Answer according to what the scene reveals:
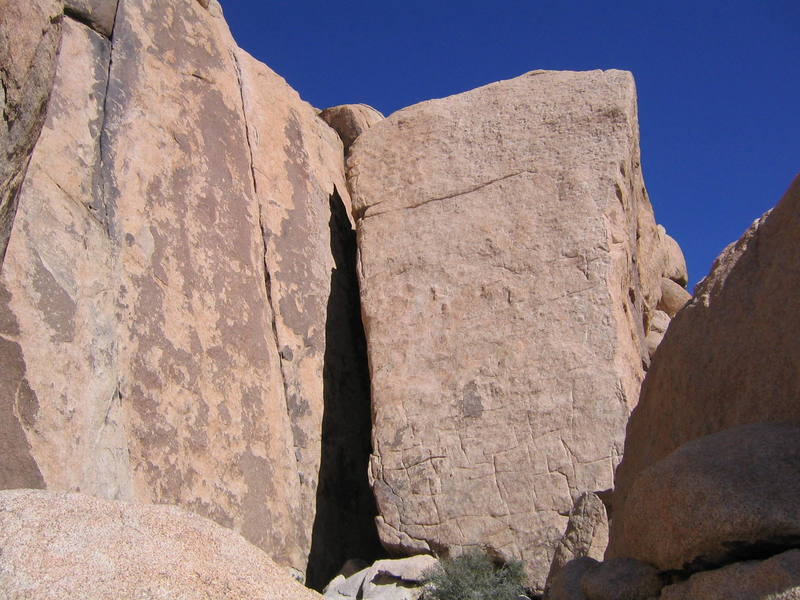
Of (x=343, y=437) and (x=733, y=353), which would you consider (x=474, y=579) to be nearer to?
(x=343, y=437)

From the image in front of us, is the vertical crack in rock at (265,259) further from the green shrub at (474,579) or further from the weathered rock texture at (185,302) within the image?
the green shrub at (474,579)

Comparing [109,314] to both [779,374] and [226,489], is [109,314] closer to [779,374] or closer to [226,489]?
[226,489]

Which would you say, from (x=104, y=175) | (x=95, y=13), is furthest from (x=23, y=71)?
(x=104, y=175)

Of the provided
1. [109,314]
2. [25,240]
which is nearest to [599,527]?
[109,314]

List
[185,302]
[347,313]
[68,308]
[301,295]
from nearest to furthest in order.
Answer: [68,308] → [185,302] → [301,295] → [347,313]

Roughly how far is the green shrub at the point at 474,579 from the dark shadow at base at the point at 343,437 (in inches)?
30.4

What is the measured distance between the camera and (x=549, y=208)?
607cm

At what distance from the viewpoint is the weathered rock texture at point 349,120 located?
7.59 meters

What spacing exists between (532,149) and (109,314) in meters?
3.03

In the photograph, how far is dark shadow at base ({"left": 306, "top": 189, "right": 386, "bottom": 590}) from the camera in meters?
5.69

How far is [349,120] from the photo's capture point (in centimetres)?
764

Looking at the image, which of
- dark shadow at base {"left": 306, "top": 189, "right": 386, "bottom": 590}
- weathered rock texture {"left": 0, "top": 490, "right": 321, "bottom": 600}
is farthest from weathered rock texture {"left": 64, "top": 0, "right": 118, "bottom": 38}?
weathered rock texture {"left": 0, "top": 490, "right": 321, "bottom": 600}

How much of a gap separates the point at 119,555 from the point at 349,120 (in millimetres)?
5642

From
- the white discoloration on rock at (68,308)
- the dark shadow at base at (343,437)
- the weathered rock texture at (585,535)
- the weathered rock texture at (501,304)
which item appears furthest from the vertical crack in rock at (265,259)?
the weathered rock texture at (585,535)
